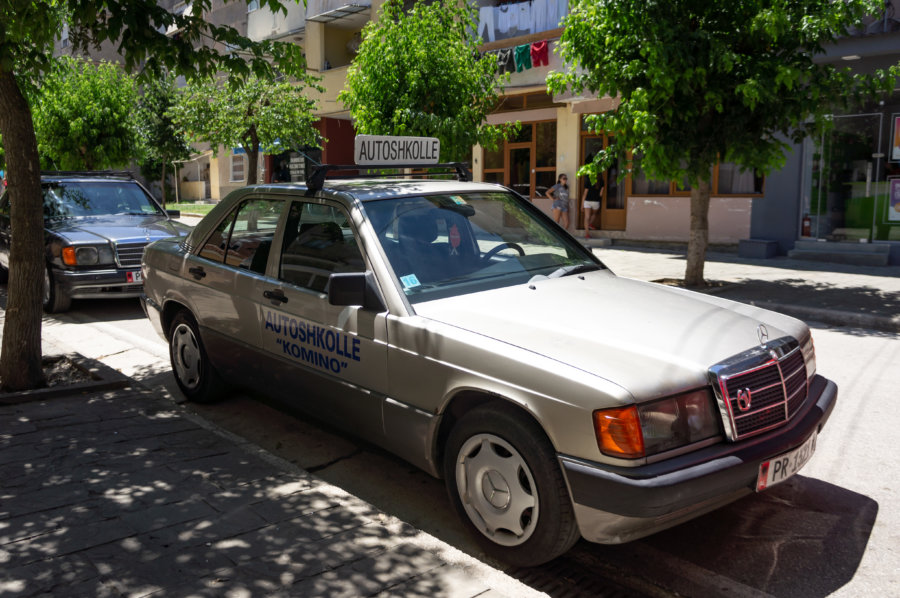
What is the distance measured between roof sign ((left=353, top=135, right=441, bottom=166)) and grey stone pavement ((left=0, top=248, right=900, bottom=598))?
2.11 meters

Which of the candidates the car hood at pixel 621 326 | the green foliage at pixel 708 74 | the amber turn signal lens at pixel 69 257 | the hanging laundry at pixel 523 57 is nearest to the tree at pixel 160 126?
the hanging laundry at pixel 523 57

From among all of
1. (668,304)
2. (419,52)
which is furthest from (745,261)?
(668,304)

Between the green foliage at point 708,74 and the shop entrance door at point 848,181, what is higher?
the green foliage at point 708,74

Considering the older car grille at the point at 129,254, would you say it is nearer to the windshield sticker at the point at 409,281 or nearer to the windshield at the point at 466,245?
the windshield at the point at 466,245

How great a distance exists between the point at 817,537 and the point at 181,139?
28787 millimetres

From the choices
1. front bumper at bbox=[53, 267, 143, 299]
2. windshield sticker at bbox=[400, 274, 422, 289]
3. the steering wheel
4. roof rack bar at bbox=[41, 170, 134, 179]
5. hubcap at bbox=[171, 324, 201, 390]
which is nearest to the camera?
windshield sticker at bbox=[400, 274, 422, 289]

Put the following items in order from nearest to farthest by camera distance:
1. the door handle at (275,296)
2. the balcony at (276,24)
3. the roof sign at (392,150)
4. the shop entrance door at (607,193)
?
1. the door handle at (275,296)
2. the roof sign at (392,150)
3. the shop entrance door at (607,193)
4. the balcony at (276,24)

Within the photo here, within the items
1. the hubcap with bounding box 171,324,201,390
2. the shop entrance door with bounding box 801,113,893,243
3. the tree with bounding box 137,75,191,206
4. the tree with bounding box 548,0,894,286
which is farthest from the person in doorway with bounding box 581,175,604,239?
the tree with bounding box 137,75,191,206

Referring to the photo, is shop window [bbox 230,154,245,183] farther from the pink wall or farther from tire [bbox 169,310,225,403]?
tire [bbox 169,310,225,403]

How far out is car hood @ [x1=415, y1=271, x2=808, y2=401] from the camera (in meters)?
3.09

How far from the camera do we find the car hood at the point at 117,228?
32.0 ft

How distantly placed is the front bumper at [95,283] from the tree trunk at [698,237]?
25.0 ft

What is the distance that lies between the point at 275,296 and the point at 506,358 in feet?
6.39

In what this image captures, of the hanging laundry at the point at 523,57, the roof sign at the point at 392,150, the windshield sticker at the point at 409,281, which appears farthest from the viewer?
the hanging laundry at the point at 523,57
